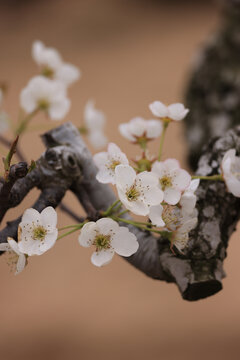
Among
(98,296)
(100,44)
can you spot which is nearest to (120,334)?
(98,296)

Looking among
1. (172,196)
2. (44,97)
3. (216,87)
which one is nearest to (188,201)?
(172,196)

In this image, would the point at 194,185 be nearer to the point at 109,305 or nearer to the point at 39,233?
the point at 39,233

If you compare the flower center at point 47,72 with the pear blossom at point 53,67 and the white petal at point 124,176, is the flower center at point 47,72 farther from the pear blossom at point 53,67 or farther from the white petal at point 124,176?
the white petal at point 124,176

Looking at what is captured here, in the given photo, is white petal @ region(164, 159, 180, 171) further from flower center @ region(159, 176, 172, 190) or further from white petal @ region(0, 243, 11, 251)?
white petal @ region(0, 243, 11, 251)

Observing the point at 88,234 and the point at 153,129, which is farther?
the point at 153,129

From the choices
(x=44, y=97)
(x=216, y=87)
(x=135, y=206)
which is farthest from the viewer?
(x=216, y=87)
